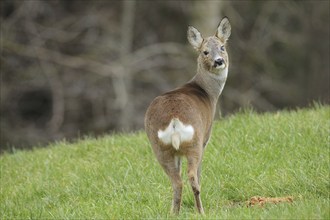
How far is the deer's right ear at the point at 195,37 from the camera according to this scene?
816cm

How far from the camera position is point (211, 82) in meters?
7.80

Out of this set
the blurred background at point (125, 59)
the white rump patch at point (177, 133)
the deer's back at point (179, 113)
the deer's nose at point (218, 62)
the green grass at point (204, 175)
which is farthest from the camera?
the blurred background at point (125, 59)

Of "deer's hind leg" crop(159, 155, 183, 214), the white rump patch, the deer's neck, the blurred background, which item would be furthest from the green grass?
the blurred background

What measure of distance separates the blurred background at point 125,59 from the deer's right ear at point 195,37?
8042mm

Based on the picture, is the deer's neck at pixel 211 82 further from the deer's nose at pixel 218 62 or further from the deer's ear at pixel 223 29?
the deer's ear at pixel 223 29

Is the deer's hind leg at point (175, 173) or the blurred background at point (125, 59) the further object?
the blurred background at point (125, 59)

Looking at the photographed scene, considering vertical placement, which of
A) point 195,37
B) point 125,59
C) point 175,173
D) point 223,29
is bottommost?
point 175,173

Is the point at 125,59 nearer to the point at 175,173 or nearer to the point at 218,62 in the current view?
the point at 218,62

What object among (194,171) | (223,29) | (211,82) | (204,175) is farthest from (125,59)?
(194,171)

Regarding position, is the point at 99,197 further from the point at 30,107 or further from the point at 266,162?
the point at 30,107

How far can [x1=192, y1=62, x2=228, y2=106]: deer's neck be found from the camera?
776 cm

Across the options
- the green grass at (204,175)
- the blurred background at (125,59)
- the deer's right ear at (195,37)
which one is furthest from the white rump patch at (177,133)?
the blurred background at (125,59)

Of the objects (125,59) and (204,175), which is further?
(125,59)

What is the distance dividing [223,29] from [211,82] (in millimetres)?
738
